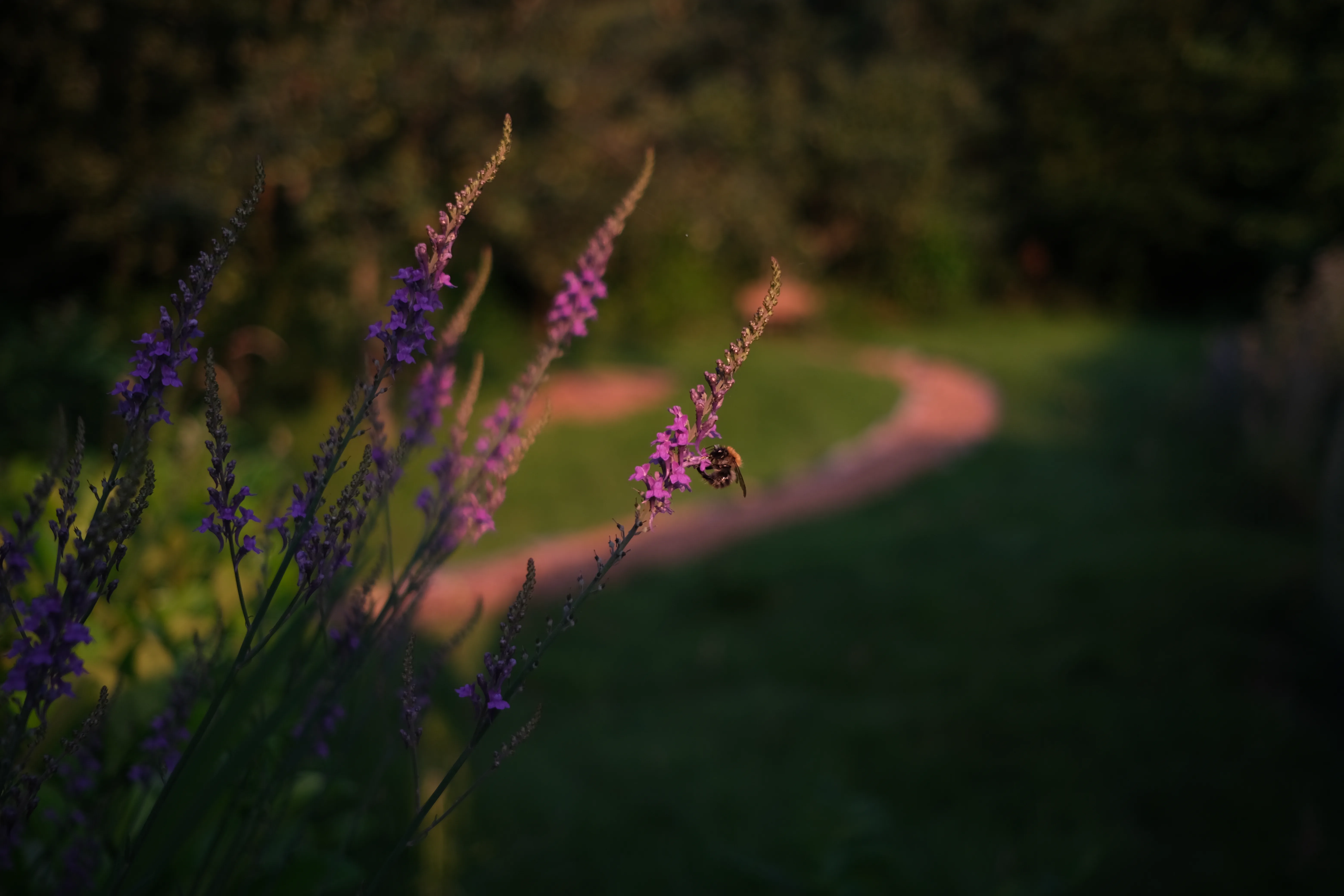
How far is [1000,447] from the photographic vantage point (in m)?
11.3

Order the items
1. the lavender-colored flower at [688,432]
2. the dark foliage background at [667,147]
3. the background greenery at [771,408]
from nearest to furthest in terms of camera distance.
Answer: the lavender-colored flower at [688,432] < the background greenery at [771,408] < the dark foliage background at [667,147]

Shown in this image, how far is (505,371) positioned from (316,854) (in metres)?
11.1

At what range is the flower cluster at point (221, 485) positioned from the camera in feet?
4.32

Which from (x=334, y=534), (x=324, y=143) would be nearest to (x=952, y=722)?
(x=334, y=534)

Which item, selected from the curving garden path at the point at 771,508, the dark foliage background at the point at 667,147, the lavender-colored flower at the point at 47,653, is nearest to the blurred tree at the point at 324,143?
the dark foliage background at the point at 667,147

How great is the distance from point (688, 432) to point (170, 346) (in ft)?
2.32

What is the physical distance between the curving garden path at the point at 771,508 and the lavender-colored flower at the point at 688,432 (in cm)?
404

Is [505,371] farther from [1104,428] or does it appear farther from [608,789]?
[608,789]

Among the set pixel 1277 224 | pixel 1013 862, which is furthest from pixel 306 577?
pixel 1277 224

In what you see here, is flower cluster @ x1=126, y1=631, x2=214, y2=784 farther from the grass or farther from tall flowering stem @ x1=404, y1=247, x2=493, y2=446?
the grass

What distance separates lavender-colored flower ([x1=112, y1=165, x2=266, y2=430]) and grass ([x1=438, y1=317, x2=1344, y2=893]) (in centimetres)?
168

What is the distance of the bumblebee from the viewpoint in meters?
1.64

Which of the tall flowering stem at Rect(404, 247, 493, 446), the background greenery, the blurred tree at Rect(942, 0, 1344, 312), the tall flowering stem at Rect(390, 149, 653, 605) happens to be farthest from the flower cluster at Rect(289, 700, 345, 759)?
the blurred tree at Rect(942, 0, 1344, 312)

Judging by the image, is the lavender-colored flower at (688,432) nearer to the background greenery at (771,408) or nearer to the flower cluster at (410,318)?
the flower cluster at (410,318)
